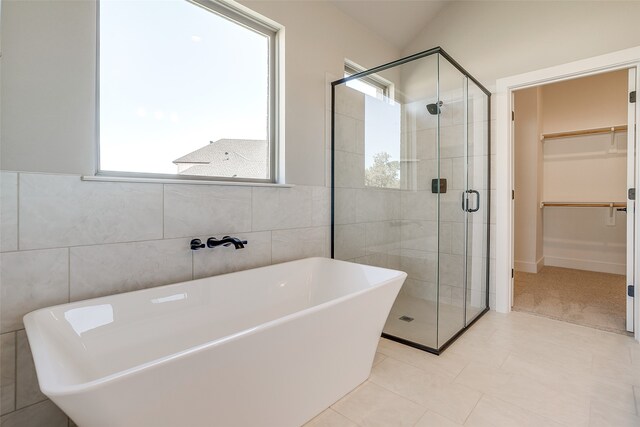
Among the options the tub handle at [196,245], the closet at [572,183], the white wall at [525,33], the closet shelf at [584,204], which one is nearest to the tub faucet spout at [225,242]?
the tub handle at [196,245]

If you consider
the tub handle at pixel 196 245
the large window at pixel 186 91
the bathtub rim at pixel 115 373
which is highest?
the large window at pixel 186 91

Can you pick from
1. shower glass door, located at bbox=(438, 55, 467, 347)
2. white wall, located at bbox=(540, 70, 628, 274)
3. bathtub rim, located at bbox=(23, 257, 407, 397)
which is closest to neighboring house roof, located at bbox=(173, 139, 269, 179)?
bathtub rim, located at bbox=(23, 257, 407, 397)

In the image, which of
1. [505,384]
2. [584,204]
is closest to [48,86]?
[505,384]

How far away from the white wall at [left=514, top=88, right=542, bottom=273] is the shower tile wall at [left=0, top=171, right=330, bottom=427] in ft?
12.7

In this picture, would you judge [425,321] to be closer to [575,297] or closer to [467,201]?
[467,201]

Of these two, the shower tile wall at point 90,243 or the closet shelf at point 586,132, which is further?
the closet shelf at point 586,132

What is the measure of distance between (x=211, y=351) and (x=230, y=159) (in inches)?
58.0

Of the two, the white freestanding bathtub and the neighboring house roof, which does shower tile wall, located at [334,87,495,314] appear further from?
the neighboring house roof

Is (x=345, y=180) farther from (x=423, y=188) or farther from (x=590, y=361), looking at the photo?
(x=590, y=361)

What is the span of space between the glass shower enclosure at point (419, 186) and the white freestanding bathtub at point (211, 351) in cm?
58

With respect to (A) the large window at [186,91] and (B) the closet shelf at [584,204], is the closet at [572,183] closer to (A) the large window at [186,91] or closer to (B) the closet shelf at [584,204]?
(B) the closet shelf at [584,204]

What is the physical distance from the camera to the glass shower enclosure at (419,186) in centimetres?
228

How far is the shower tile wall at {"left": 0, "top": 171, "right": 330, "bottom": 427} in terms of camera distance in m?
1.31

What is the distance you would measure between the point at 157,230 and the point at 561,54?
3.20 metres
